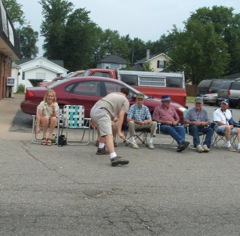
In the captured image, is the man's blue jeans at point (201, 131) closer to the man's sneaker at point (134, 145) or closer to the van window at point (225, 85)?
the man's sneaker at point (134, 145)

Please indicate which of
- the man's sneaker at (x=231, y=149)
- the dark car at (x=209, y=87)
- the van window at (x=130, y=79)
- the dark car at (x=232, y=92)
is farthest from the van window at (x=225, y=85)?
the man's sneaker at (x=231, y=149)

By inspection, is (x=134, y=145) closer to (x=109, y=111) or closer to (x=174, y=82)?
(x=109, y=111)

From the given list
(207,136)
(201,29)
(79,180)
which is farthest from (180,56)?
(79,180)

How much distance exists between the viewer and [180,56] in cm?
5153

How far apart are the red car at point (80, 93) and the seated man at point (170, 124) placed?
2.27 meters

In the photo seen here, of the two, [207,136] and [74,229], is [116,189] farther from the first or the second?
[207,136]

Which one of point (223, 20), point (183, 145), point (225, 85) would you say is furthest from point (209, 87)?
point (223, 20)

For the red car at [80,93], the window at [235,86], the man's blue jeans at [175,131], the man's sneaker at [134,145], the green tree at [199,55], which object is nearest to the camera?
the man's blue jeans at [175,131]

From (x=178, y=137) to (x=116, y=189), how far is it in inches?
166

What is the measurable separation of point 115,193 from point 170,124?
15.9 feet

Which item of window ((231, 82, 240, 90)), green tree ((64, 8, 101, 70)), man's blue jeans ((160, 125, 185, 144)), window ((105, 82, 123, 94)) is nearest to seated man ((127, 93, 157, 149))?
man's blue jeans ((160, 125, 185, 144))

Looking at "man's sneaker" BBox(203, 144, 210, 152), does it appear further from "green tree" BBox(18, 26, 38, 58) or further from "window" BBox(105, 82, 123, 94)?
"green tree" BBox(18, 26, 38, 58)

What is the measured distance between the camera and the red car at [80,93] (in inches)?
538

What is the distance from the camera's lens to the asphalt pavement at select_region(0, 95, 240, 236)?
523 centimetres
